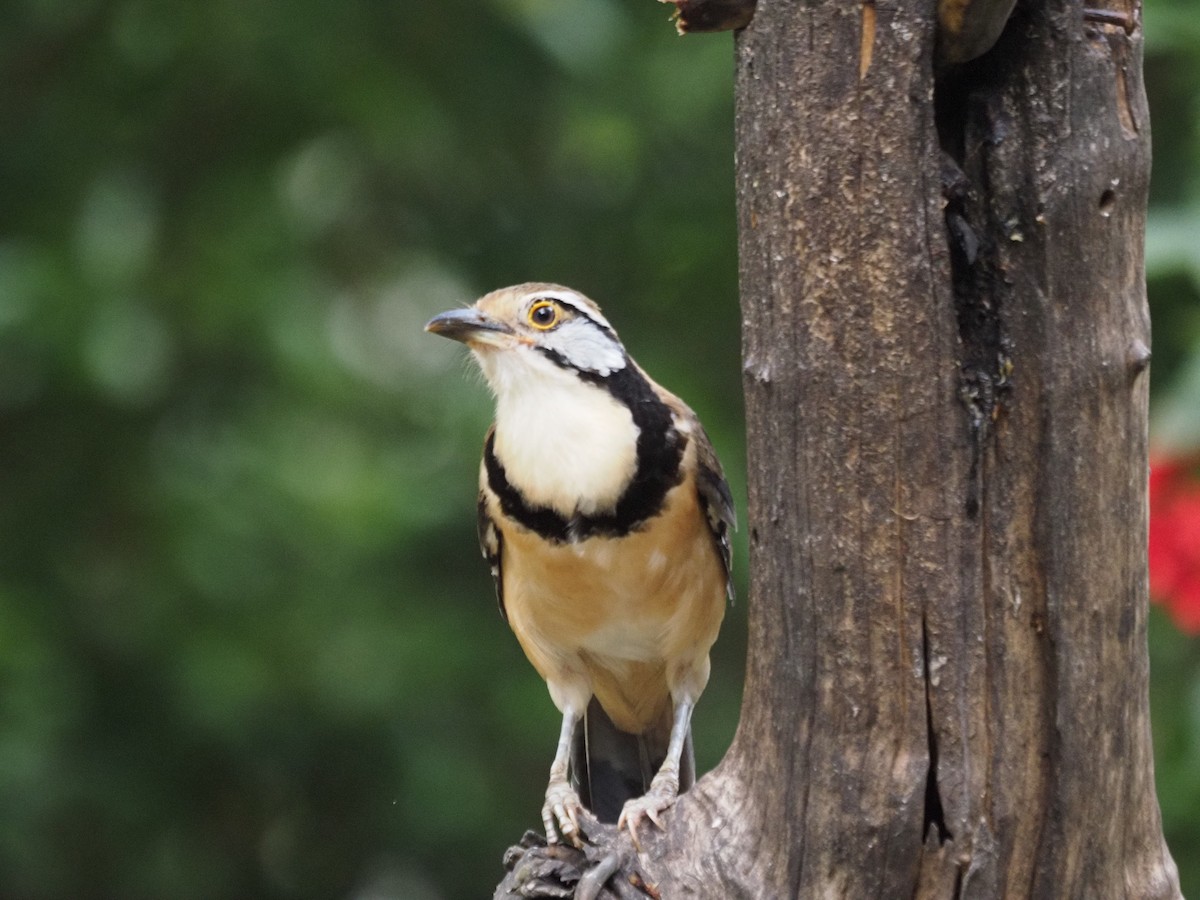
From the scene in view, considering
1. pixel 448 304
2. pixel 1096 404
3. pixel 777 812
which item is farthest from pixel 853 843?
pixel 448 304

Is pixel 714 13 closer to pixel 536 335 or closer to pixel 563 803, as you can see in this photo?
pixel 536 335

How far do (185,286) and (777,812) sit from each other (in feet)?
14.6

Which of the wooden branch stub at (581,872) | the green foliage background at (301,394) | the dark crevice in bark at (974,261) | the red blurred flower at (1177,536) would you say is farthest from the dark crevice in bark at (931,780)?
the green foliage background at (301,394)

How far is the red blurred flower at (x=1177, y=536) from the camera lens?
17.0 ft

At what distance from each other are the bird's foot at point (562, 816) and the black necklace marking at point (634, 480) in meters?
0.74

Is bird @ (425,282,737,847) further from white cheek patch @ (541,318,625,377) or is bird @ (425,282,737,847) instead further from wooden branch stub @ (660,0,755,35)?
wooden branch stub @ (660,0,755,35)

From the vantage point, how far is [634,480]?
5.02 metres

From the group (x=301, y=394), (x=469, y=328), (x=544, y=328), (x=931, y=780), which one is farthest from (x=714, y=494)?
(x=301, y=394)

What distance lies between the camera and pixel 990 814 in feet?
12.8

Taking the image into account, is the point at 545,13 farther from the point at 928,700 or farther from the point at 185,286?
the point at 928,700

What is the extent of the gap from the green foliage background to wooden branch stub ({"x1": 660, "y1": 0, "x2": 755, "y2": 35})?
11.4 feet

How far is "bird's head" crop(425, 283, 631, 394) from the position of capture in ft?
16.5

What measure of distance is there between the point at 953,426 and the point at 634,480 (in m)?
1.40

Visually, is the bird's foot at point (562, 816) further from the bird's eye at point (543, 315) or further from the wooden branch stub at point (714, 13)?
the wooden branch stub at point (714, 13)
